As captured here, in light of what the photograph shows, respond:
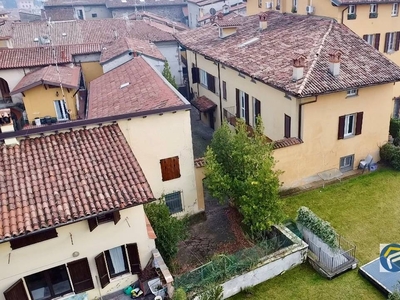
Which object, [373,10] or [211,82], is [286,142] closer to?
[211,82]

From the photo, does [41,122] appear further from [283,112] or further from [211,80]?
[283,112]

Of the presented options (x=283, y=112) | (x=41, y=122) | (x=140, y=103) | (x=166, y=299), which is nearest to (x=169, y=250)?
(x=166, y=299)

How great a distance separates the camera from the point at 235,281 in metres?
14.7

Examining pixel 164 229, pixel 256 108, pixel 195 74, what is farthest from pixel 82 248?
pixel 195 74

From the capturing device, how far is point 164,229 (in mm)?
15117

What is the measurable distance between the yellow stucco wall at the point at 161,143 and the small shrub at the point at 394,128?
15.8 meters

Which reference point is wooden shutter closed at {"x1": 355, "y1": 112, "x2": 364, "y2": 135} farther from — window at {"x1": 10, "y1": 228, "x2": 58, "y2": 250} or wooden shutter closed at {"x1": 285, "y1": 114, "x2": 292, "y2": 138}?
window at {"x1": 10, "y1": 228, "x2": 58, "y2": 250}

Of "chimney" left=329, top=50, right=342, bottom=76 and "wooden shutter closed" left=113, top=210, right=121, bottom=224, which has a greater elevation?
"chimney" left=329, top=50, right=342, bottom=76

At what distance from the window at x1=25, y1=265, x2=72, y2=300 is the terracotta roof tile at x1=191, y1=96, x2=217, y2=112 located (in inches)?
825

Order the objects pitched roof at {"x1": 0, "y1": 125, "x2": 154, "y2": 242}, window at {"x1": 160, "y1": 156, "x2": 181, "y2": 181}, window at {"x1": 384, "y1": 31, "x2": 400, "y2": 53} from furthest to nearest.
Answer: window at {"x1": 384, "y1": 31, "x2": 400, "y2": 53} < window at {"x1": 160, "y1": 156, "x2": 181, "y2": 181} < pitched roof at {"x1": 0, "y1": 125, "x2": 154, "y2": 242}

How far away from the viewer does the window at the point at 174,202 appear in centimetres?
1902

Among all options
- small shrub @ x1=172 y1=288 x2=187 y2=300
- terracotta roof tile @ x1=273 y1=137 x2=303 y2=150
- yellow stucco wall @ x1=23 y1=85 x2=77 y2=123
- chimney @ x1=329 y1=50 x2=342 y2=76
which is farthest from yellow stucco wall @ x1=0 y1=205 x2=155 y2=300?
yellow stucco wall @ x1=23 y1=85 x2=77 y2=123

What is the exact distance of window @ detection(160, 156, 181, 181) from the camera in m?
18.1

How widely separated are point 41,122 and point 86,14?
49.9 metres
